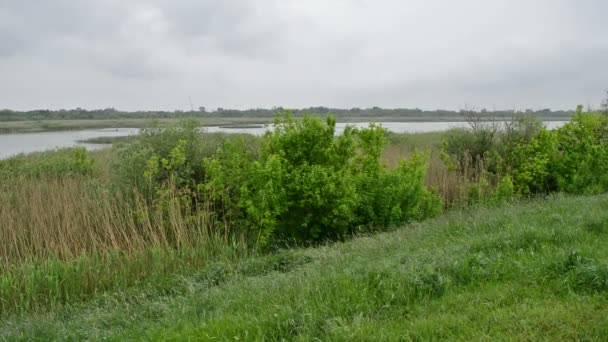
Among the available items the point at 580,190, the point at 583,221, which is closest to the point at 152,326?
the point at 583,221

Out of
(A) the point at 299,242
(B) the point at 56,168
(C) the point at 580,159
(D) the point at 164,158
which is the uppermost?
(D) the point at 164,158

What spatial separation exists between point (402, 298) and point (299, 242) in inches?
176

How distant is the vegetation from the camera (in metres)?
3.81

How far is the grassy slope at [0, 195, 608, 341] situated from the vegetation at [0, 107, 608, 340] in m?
0.02

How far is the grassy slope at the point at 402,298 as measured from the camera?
11.0ft

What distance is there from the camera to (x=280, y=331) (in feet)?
11.6

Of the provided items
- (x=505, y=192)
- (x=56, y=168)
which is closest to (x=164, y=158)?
(x=56, y=168)

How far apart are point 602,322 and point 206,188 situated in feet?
21.5

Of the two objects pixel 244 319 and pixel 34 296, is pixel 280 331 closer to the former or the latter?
pixel 244 319

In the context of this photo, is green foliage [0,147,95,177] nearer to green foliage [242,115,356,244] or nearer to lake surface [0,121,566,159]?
lake surface [0,121,566,159]

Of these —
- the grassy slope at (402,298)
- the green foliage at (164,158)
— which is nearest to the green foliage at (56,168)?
the green foliage at (164,158)

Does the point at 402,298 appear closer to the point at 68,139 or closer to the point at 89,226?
the point at 89,226

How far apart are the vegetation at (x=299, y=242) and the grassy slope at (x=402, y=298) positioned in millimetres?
20

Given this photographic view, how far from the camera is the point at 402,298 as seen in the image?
13.0 feet
